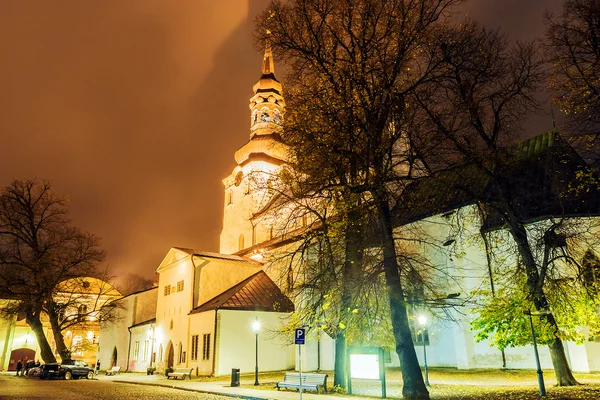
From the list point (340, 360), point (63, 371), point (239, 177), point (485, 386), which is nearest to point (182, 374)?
point (63, 371)

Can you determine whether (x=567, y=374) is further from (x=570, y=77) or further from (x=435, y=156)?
(x=570, y=77)

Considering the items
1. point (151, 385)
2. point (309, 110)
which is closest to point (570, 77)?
point (309, 110)

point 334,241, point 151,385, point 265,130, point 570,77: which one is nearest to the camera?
point 570,77

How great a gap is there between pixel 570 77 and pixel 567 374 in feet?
32.7

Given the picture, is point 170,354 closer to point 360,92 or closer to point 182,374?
point 182,374

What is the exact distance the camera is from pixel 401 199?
50.7 feet

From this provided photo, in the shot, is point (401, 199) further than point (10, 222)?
No

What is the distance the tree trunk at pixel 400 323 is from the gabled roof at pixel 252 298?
648 inches

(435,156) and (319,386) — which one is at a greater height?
(435,156)

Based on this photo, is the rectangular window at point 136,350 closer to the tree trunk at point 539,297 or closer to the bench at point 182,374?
the bench at point 182,374

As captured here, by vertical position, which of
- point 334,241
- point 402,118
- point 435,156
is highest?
point 402,118

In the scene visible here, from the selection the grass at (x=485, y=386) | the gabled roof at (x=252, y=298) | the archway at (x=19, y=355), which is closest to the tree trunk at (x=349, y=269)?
the grass at (x=485, y=386)

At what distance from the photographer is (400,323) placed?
1448cm

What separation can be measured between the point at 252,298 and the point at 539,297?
20676 mm
